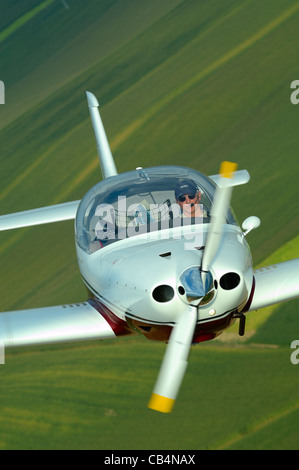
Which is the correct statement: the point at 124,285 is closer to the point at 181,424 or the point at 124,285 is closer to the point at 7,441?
the point at 181,424

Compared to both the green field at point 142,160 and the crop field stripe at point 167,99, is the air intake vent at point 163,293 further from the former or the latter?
the crop field stripe at point 167,99

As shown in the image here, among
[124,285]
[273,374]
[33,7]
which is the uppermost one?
[33,7]

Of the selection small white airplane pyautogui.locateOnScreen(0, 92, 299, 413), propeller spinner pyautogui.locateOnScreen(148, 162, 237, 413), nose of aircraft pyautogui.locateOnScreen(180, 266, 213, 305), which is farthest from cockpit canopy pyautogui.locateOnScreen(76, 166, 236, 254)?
nose of aircraft pyautogui.locateOnScreen(180, 266, 213, 305)

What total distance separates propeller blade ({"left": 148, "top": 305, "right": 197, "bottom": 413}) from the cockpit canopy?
5.70 ft

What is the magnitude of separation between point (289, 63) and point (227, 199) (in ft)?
50.5

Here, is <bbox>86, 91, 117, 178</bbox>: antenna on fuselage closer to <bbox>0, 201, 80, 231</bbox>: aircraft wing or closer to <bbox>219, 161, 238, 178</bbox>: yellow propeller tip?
<bbox>0, 201, 80, 231</bbox>: aircraft wing

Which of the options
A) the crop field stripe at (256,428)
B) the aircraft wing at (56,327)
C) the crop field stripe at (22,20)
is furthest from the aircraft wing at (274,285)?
the crop field stripe at (22,20)

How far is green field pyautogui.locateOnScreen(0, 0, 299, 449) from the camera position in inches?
564

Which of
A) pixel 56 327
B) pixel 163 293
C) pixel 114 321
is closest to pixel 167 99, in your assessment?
pixel 56 327

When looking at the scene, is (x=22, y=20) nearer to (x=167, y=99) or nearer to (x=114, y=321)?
(x=167, y=99)

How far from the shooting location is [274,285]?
12422mm

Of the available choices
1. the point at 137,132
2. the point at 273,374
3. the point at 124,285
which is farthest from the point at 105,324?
the point at 137,132

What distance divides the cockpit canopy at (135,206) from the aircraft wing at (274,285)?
4.62 feet

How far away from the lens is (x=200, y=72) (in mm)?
25359
